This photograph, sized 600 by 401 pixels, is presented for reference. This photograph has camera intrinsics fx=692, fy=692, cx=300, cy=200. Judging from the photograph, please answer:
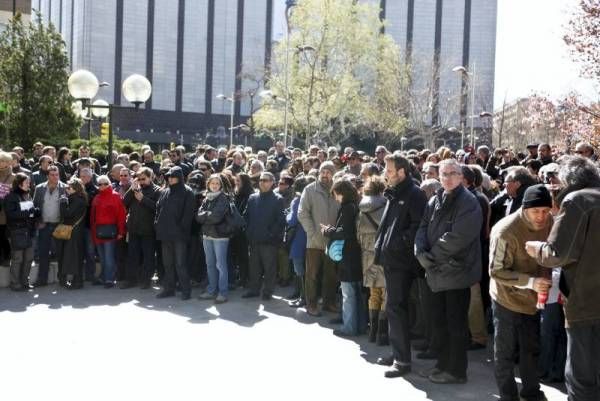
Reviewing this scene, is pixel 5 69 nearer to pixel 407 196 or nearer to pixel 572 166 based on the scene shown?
pixel 407 196

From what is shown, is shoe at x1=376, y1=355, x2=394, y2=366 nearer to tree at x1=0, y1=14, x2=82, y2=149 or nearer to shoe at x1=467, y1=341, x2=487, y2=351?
shoe at x1=467, y1=341, x2=487, y2=351

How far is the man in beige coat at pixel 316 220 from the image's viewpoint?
9352 millimetres

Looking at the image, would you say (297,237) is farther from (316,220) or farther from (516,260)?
(516,260)

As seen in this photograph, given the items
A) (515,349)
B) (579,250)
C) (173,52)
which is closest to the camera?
(579,250)

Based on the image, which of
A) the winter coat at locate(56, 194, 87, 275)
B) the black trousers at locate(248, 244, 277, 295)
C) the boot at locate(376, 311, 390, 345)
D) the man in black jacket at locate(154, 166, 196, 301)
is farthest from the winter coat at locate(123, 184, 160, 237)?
the boot at locate(376, 311, 390, 345)

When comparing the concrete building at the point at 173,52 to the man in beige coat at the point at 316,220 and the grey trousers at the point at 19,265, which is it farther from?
the man in beige coat at the point at 316,220

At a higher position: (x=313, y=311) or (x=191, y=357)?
(x=313, y=311)

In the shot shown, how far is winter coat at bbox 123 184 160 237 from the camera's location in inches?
441

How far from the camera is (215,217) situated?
10383mm

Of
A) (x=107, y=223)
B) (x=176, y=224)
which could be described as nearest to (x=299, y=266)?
(x=176, y=224)

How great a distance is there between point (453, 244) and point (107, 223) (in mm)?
6872

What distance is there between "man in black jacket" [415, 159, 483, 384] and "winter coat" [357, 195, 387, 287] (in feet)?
4.14

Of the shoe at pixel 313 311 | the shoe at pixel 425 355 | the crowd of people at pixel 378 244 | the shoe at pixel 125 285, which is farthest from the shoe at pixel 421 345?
the shoe at pixel 125 285

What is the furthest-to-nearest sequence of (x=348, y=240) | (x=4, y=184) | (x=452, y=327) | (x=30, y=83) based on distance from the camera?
(x=30, y=83), (x=4, y=184), (x=348, y=240), (x=452, y=327)
